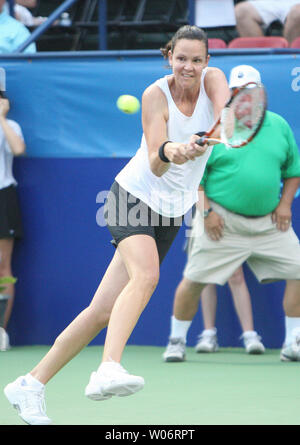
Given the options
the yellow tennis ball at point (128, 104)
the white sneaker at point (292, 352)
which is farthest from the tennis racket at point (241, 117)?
the yellow tennis ball at point (128, 104)

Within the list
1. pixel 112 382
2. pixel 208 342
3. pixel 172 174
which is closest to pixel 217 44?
pixel 208 342

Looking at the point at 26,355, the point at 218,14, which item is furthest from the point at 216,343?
the point at 218,14

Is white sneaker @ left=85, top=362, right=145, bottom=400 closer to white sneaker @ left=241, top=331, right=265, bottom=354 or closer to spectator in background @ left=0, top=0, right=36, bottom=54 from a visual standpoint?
white sneaker @ left=241, top=331, right=265, bottom=354

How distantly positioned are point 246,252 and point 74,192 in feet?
4.73

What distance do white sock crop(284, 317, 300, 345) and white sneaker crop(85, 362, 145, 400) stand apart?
2666mm

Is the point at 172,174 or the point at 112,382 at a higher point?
the point at 172,174

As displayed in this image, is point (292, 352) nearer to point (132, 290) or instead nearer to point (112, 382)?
point (132, 290)

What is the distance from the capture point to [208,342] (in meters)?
6.64

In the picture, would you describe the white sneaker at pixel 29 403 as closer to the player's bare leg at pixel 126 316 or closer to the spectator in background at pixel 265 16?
the player's bare leg at pixel 126 316

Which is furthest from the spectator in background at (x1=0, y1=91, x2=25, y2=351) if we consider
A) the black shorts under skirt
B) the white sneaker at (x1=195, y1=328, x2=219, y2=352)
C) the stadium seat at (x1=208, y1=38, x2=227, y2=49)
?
the black shorts under skirt

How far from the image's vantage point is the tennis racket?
3.79 metres

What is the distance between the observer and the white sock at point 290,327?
6195 mm

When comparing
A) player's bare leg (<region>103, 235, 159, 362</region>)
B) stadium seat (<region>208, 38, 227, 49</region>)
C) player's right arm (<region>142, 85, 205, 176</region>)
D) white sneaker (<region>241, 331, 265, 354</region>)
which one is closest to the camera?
player's bare leg (<region>103, 235, 159, 362</region>)
